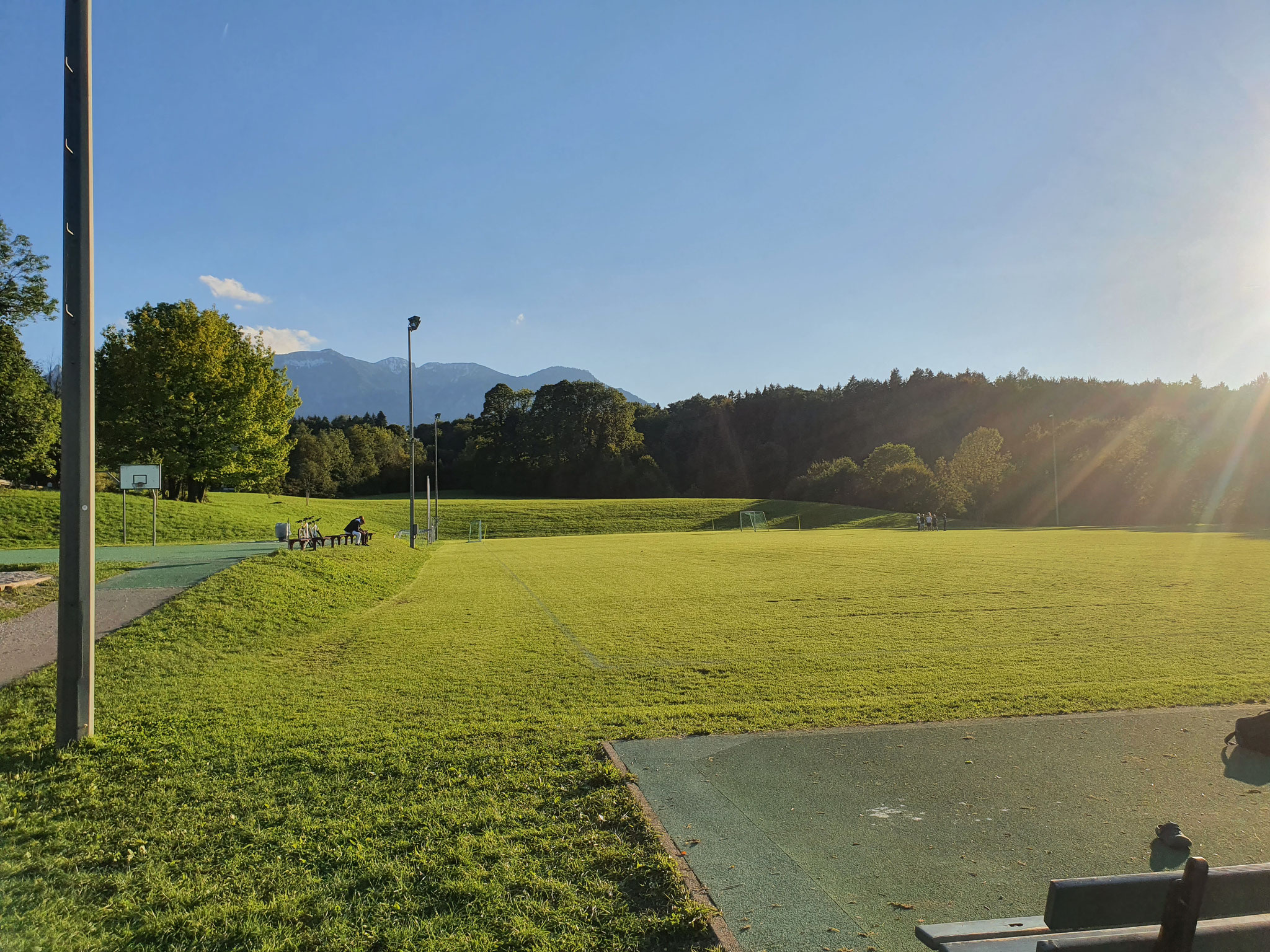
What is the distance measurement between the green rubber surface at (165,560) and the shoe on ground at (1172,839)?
497 inches

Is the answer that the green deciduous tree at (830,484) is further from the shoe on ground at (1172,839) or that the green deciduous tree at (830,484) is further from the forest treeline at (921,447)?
the shoe on ground at (1172,839)

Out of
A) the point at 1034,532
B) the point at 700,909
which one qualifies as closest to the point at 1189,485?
the point at 1034,532

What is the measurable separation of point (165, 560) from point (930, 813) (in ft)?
55.3

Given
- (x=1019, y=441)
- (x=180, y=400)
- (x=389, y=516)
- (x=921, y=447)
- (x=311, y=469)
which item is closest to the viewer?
(x=180, y=400)

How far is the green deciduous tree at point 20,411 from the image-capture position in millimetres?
31344

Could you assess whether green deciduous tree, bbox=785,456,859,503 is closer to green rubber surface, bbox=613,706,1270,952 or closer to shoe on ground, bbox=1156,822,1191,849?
green rubber surface, bbox=613,706,1270,952

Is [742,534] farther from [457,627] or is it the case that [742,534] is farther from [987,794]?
[987,794]

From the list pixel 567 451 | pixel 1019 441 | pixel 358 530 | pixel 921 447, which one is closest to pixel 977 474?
pixel 1019 441

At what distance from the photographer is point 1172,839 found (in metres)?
2.35

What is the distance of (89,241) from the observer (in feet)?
17.6

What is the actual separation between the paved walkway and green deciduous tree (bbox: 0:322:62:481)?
16.3m

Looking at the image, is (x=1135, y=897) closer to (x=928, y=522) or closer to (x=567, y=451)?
(x=928, y=522)

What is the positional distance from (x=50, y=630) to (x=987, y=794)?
1004 cm

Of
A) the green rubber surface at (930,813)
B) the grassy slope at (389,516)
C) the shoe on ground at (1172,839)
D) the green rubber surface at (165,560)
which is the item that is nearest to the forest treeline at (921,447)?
the grassy slope at (389,516)
